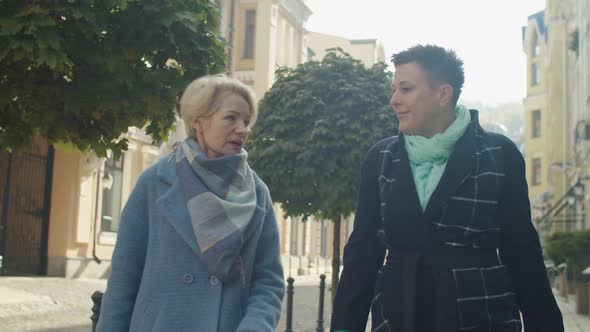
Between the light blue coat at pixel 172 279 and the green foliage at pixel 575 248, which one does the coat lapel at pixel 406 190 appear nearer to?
the light blue coat at pixel 172 279

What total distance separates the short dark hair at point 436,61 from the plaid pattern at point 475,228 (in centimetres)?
24

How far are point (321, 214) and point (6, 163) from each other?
8.62 metres

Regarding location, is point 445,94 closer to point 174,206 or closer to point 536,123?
point 174,206

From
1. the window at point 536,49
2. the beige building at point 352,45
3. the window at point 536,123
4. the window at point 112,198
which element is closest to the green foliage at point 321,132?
the window at point 112,198

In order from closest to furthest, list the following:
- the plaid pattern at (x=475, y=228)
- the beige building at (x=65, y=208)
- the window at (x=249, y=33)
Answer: the plaid pattern at (x=475, y=228) < the beige building at (x=65, y=208) < the window at (x=249, y=33)

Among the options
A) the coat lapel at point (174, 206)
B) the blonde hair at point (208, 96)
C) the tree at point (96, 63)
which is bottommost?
the coat lapel at point (174, 206)

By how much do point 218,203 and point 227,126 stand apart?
1.08 ft

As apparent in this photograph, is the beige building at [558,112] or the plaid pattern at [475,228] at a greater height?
the beige building at [558,112]

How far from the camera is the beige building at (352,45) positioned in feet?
204

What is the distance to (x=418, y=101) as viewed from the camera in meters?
3.57

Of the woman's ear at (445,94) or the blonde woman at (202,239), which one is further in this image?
the woman's ear at (445,94)

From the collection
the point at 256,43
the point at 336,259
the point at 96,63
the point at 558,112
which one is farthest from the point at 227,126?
the point at 558,112

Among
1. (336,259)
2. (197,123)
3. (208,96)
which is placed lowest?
(336,259)

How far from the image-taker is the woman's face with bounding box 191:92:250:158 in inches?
142
